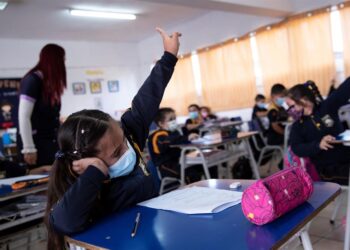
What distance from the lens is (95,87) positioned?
8.14 metres

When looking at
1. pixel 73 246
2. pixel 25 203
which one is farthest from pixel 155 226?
pixel 25 203

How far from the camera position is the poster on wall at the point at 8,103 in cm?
657

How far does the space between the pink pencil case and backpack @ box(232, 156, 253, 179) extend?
9.53 feet

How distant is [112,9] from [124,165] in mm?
5331

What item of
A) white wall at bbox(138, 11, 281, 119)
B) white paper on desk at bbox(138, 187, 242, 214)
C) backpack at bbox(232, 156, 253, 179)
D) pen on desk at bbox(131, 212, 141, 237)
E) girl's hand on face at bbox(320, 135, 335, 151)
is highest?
white wall at bbox(138, 11, 281, 119)

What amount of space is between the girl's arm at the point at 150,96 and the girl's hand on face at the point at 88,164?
331 millimetres

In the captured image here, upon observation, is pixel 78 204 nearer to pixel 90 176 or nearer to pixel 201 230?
pixel 90 176

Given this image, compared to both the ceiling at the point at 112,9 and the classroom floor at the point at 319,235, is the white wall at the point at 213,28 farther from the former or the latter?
the classroom floor at the point at 319,235

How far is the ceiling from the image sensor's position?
16.9ft

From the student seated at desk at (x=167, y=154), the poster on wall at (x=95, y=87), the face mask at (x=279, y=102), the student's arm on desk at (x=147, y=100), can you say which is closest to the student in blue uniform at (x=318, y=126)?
the student seated at desk at (x=167, y=154)

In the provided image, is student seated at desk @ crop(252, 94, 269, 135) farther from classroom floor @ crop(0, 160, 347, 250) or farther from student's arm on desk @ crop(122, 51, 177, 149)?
student's arm on desk @ crop(122, 51, 177, 149)

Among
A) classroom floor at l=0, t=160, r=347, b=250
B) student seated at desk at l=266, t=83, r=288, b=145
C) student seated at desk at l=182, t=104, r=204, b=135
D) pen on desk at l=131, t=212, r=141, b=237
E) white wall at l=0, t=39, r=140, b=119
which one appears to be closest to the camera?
pen on desk at l=131, t=212, r=141, b=237

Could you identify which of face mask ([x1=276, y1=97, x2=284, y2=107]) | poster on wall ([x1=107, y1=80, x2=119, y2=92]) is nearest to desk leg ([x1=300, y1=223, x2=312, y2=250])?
face mask ([x1=276, y1=97, x2=284, y2=107])

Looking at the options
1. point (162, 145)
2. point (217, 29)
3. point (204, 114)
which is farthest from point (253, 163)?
point (217, 29)
